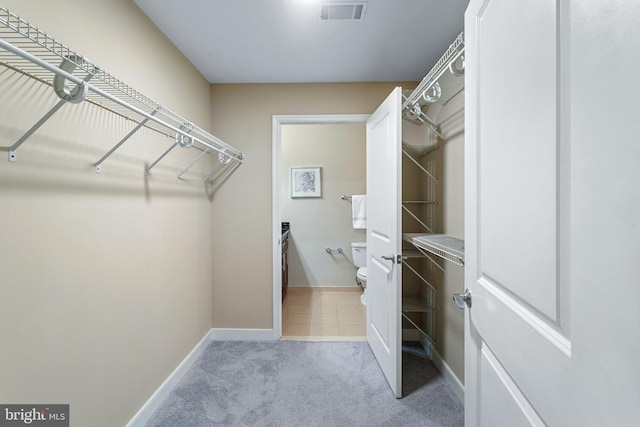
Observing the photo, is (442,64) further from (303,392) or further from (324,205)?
(324,205)

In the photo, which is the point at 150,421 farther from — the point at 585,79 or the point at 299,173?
the point at 299,173

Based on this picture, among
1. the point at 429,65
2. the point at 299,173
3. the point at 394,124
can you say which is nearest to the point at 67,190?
the point at 394,124

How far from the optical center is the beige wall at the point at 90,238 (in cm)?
92

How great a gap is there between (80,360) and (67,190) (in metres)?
0.71

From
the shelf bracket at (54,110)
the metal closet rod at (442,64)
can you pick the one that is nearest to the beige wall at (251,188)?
the metal closet rod at (442,64)

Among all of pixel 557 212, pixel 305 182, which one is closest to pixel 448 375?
pixel 557 212

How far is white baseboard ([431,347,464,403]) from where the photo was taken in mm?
1708

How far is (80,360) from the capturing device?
Result: 1.14m

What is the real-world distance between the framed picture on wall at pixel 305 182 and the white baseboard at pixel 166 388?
2.23m

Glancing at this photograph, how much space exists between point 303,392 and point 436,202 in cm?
164

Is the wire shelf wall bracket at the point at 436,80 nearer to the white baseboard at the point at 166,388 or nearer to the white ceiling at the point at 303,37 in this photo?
the white ceiling at the point at 303,37

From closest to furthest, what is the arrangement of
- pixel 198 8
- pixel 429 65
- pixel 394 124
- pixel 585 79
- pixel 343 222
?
pixel 585 79, pixel 198 8, pixel 394 124, pixel 429 65, pixel 343 222

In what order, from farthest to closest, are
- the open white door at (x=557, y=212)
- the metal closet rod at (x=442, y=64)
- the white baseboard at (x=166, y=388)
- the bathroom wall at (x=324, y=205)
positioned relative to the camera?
the bathroom wall at (x=324, y=205) → the white baseboard at (x=166, y=388) → the metal closet rod at (x=442, y=64) → the open white door at (x=557, y=212)

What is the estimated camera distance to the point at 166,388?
174 centimetres
